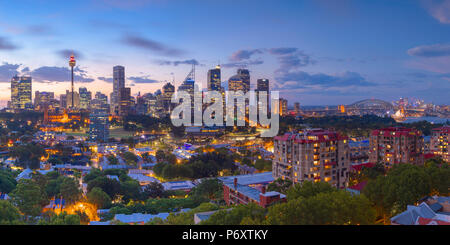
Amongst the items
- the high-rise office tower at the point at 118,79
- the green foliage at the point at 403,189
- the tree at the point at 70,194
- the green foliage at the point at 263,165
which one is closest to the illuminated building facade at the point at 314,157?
the green foliage at the point at 403,189

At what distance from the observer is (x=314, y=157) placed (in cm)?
1161

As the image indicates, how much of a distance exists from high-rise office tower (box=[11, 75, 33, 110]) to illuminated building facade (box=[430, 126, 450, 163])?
6758 centimetres

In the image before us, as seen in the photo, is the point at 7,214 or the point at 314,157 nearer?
the point at 7,214

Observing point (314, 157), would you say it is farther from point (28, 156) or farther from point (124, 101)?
point (124, 101)

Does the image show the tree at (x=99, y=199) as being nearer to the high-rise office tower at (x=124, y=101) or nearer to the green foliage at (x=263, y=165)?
the green foliage at (x=263, y=165)

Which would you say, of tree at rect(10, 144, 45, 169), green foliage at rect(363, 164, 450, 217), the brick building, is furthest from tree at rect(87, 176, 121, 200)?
tree at rect(10, 144, 45, 169)

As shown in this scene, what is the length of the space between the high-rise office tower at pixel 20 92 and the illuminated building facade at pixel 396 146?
6600cm

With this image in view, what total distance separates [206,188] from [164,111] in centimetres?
5370

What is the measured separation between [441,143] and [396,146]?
5.40m

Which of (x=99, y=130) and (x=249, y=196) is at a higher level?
(x=99, y=130)

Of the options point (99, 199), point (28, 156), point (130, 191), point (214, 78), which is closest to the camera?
point (99, 199)

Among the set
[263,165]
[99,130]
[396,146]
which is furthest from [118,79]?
[396,146]

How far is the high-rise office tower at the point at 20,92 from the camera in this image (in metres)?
61.9

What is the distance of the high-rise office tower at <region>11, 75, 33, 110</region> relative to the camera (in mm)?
61938
